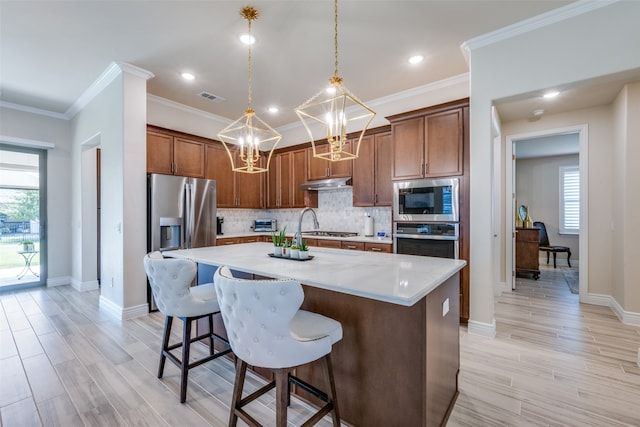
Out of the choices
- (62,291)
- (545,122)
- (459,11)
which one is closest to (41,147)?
(62,291)

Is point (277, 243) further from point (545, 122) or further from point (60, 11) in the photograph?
point (545, 122)

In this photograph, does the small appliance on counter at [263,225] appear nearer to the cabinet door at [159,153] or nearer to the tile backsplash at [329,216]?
→ the tile backsplash at [329,216]

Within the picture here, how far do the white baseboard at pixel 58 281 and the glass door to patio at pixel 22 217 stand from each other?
114 millimetres

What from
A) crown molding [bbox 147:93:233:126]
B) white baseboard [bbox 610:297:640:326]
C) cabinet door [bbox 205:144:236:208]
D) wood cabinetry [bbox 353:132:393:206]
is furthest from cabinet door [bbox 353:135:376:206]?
white baseboard [bbox 610:297:640:326]

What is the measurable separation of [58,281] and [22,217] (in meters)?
1.19

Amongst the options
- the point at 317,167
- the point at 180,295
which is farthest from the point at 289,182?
the point at 180,295

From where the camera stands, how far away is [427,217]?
342cm

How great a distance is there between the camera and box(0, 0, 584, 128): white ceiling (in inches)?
96.4

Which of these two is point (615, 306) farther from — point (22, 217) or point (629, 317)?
point (22, 217)

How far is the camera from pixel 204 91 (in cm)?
409

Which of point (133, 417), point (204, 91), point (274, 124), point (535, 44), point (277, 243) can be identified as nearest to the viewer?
point (133, 417)

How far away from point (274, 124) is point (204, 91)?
1769 mm

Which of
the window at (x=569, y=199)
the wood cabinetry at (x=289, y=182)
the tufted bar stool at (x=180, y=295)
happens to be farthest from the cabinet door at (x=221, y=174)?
the window at (x=569, y=199)

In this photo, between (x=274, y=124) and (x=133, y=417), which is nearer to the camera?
(x=133, y=417)
